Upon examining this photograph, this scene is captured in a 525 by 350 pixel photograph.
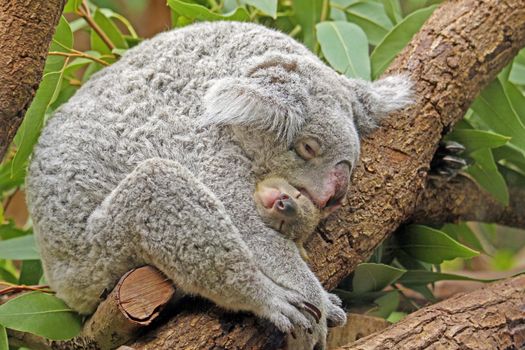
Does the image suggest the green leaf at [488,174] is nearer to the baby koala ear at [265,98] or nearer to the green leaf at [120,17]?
the baby koala ear at [265,98]

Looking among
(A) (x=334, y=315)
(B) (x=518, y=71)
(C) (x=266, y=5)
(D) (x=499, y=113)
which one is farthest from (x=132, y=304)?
(B) (x=518, y=71)

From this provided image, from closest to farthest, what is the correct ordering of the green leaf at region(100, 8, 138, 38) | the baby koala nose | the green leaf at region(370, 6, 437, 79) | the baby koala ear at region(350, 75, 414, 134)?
the baby koala nose, the baby koala ear at region(350, 75, 414, 134), the green leaf at region(370, 6, 437, 79), the green leaf at region(100, 8, 138, 38)

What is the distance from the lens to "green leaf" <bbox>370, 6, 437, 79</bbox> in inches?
160

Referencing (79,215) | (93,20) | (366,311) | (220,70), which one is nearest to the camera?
(79,215)

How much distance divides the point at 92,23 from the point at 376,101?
5.22 feet

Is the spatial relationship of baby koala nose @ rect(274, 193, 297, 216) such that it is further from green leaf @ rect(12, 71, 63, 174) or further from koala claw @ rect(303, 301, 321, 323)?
green leaf @ rect(12, 71, 63, 174)

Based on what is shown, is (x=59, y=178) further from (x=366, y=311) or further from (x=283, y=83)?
(x=366, y=311)

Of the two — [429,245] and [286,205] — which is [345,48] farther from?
[286,205]

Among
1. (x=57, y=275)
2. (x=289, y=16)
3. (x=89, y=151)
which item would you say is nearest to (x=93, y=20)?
(x=289, y=16)

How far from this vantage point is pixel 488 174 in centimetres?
407

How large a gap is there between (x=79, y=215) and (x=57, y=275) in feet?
0.98

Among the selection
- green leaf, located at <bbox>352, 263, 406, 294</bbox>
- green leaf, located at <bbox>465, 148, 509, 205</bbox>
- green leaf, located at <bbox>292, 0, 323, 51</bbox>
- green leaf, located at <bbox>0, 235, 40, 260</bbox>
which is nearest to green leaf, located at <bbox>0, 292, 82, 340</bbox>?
green leaf, located at <bbox>0, 235, 40, 260</bbox>

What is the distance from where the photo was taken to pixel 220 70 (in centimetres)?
313

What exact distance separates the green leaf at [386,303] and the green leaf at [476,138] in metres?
0.84
